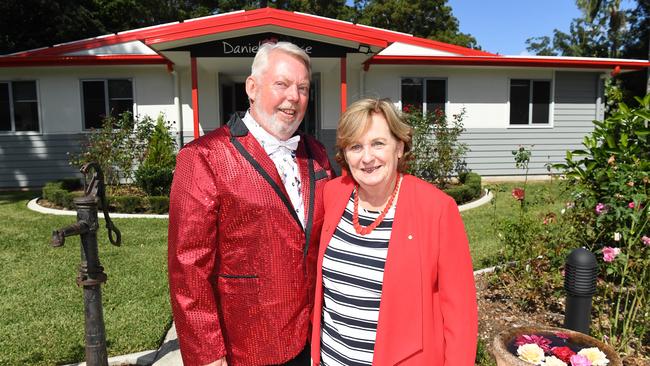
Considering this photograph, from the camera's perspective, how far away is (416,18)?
3419 cm

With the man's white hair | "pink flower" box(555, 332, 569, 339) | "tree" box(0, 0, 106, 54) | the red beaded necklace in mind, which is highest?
"tree" box(0, 0, 106, 54)

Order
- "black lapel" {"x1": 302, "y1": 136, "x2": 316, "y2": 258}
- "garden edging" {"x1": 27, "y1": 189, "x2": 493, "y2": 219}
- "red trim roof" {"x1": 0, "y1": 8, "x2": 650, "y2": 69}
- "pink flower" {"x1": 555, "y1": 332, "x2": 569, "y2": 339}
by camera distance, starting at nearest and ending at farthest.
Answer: "black lapel" {"x1": 302, "y1": 136, "x2": 316, "y2": 258}
"pink flower" {"x1": 555, "y1": 332, "x2": 569, "y2": 339}
"garden edging" {"x1": 27, "y1": 189, "x2": 493, "y2": 219}
"red trim roof" {"x1": 0, "y1": 8, "x2": 650, "y2": 69}

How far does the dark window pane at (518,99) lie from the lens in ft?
41.9

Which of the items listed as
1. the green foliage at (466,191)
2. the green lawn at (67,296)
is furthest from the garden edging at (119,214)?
the green lawn at (67,296)

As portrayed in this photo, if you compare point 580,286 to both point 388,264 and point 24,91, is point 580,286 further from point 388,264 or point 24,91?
point 24,91

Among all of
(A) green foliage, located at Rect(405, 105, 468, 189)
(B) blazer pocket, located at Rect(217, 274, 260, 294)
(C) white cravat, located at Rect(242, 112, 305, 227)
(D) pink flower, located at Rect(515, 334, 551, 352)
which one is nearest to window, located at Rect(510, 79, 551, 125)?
(A) green foliage, located at Rect(405, 105, 468, 189)

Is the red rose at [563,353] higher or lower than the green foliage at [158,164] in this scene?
lower

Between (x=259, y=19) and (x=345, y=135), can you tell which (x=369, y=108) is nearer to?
(x=345, y=135)

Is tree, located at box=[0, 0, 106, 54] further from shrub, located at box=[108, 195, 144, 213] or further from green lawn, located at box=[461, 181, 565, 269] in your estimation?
green lawn, located at box=[461, 181, 565, 269]

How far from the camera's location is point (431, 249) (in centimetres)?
170

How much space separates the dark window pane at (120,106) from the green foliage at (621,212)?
1045 centimetres

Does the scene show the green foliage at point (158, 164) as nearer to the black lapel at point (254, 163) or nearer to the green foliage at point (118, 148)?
the green foliage at point (118, 148)

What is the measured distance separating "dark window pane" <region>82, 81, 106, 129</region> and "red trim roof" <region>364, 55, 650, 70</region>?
6.58m

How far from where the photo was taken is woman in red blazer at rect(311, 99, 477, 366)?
1709mm
